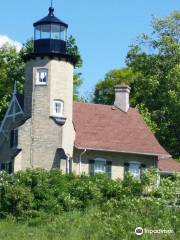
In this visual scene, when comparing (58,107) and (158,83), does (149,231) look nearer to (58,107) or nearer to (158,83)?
(58,107)

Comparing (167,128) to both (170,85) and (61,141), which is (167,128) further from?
(61,141)

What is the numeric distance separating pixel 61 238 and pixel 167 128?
32.2 m

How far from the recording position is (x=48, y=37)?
4378 cm

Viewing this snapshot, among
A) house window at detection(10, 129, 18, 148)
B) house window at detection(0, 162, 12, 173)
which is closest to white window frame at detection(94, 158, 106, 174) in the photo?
house window at detection(10, 129, 18, 148)

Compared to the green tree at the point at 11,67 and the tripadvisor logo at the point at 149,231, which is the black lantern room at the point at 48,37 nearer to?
the green tree at the point at 11,67

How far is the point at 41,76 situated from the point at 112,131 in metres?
5.49

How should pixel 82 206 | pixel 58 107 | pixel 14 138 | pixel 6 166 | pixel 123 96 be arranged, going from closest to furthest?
pixel 82 206
pixel 58 107
pixel 14 138
pixel 6 166
pixel 123 96

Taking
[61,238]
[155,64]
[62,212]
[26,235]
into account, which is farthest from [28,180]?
[155,64]

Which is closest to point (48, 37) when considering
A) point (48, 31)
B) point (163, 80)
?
point (48, 31)

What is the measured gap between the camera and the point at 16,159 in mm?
42531

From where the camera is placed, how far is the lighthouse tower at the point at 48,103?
140 ft

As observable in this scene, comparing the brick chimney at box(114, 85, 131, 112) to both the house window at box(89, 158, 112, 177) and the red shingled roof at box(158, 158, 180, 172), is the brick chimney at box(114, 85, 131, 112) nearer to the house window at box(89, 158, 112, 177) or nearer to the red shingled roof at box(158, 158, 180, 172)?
the red shingled roof at box(158, 158, 180, 172)

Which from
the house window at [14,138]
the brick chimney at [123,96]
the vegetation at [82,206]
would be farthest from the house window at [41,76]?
the vegetation at [82,206]

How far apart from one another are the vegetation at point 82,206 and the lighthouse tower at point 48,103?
6.32m
